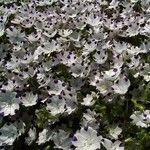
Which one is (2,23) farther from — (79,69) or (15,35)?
(79,69)

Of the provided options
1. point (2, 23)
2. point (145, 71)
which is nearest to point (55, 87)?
point (145, 71)

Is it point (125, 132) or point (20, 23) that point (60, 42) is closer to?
point (20, 23)

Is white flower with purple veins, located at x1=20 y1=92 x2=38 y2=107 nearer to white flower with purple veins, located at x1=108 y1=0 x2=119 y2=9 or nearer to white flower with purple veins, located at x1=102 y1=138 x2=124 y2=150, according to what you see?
white flower with purple veins, located at x1=102 y1=138 x2=124 y2=150

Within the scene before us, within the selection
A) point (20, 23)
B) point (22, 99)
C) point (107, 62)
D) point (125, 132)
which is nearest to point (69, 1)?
point (20, 23)

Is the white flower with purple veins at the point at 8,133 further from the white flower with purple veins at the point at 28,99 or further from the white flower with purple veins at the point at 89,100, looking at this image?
the white flower with purple veins at the point at 89,100

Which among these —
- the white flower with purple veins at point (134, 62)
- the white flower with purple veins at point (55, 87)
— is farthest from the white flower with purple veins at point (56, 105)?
the white flower with purple veins at point (134, 62)
